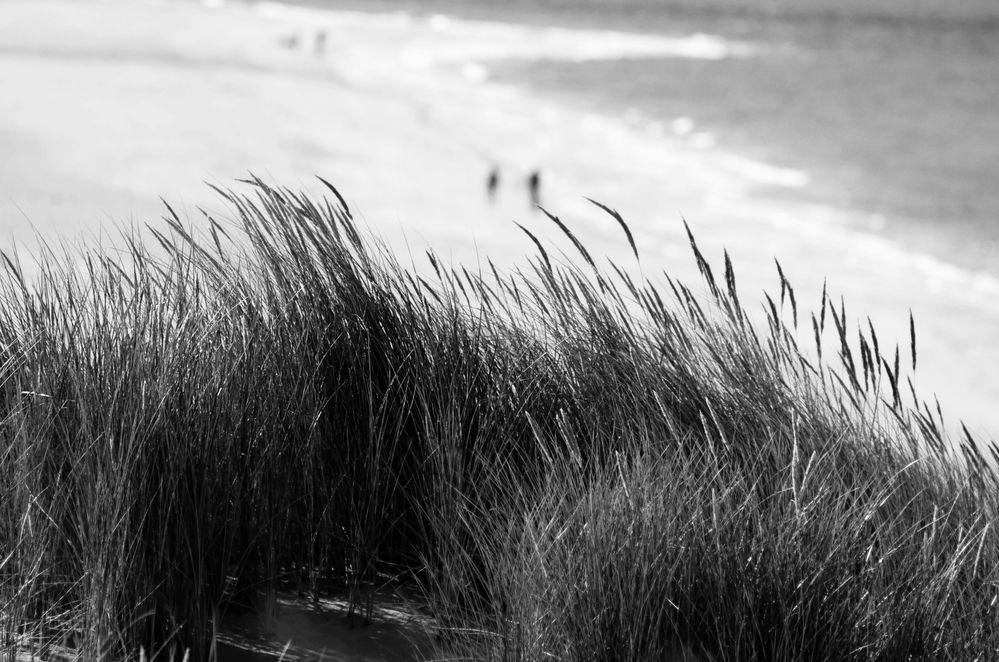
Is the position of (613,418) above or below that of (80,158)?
below

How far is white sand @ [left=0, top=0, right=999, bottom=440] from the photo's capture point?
8742mm

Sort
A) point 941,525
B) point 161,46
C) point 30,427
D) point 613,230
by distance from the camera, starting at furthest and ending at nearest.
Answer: point 161,46 → point 613,230 → point 941,525 → point 30,427

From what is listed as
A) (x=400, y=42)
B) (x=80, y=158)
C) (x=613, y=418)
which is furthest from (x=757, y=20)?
(x=613, y=418)

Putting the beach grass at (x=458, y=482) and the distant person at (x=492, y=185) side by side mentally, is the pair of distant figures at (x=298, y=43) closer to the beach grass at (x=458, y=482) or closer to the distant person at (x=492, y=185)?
the distant person at (x=492, y=185)

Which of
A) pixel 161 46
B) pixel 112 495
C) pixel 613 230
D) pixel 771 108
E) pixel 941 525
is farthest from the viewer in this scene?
pixel 771 108

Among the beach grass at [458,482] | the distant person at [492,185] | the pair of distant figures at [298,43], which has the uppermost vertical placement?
the pair of distant figures at [298,43]

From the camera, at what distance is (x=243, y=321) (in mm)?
2484

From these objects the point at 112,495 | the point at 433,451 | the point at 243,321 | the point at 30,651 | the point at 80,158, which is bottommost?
the point at 30,651

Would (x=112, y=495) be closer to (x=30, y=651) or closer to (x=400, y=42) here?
(x=30, y=651)

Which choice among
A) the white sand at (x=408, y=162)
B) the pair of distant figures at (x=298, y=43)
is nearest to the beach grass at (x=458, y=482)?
the white sand at (x=408, y=162)

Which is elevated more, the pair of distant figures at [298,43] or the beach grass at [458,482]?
the pair of distant figures at [298,43]

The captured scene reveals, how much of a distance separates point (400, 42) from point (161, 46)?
25.8 ft

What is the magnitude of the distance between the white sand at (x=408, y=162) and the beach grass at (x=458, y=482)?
2952 millimetres

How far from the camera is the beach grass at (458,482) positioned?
2.01 metres
